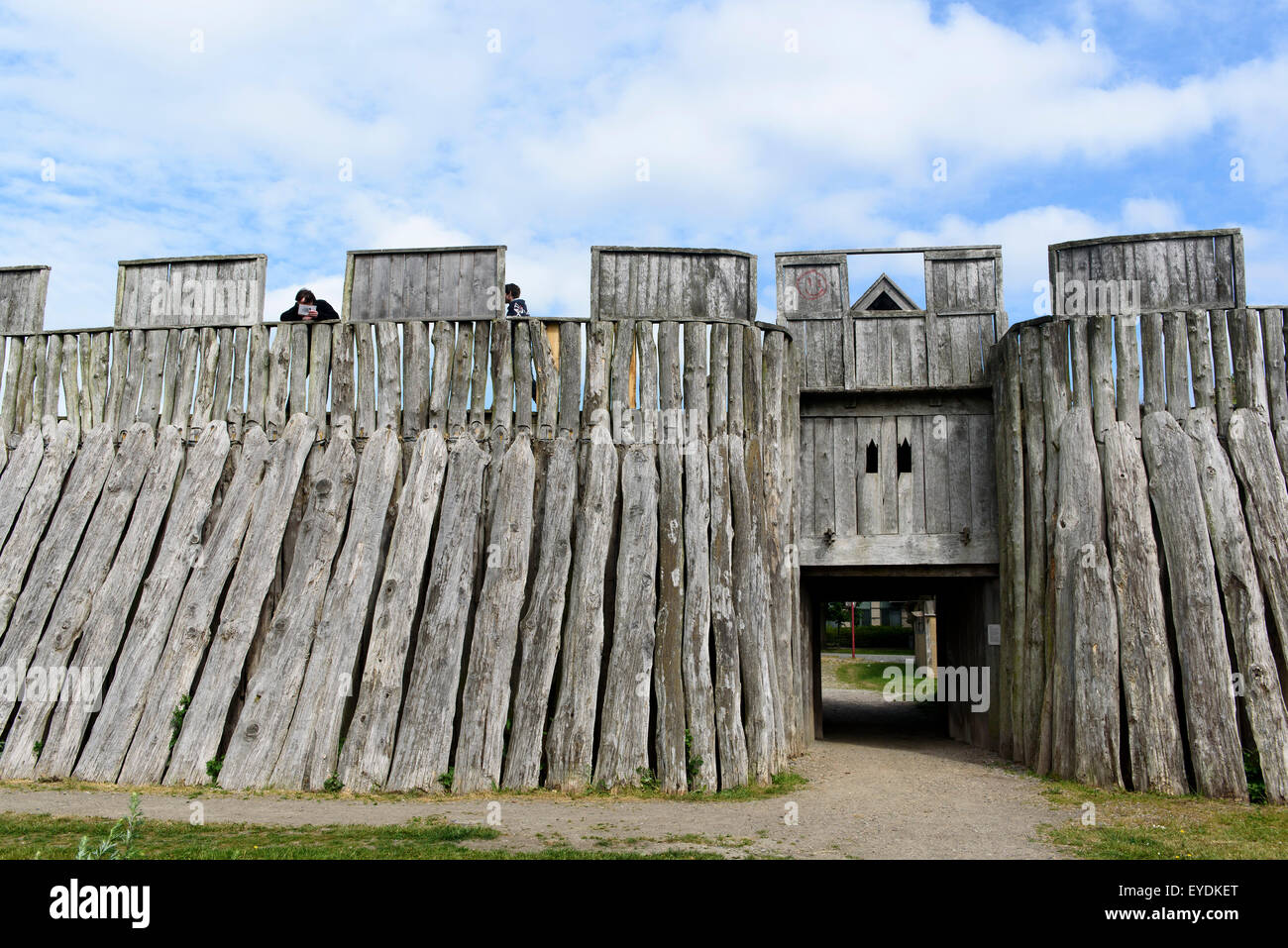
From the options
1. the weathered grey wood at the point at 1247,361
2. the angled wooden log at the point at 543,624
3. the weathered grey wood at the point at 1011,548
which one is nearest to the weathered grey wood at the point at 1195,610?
the weathered grey wood at the point at 1247,361

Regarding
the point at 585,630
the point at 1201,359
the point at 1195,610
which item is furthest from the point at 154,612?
the point at 1201,359

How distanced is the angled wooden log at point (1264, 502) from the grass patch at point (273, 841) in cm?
729

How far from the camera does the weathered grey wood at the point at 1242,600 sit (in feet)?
34.4

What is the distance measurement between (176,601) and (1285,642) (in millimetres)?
11901

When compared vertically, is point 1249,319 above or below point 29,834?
above

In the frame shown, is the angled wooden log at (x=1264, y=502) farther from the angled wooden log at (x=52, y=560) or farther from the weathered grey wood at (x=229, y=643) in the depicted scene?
the angled wooden log at (x=52, y=560)

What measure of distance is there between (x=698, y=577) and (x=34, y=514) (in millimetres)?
8190

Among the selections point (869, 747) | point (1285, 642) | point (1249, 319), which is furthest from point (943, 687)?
point (1249, 319)

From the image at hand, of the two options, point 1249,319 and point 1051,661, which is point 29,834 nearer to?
point 1051,661

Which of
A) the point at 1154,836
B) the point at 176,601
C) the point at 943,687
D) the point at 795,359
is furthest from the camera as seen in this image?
the point at 943,687

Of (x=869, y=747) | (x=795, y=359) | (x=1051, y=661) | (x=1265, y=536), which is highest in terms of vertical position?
(x=795, y=359)
